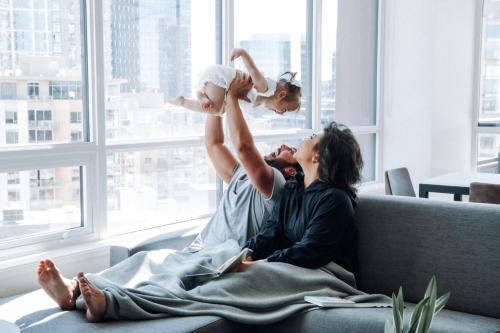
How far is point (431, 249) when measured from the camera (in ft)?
9.12

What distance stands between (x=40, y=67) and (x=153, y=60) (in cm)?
79

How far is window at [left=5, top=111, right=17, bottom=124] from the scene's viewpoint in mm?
3109

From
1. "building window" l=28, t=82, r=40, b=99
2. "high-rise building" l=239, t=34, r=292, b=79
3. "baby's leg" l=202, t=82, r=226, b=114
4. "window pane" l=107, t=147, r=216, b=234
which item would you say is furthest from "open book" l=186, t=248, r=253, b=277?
"high-rise building" l=239, t=34, r=292, b=79

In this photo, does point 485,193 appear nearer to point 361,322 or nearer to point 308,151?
point 308,151

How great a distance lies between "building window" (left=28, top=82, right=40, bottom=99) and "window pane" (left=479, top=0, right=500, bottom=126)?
4.43 m

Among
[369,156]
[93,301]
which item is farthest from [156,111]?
[369,156]

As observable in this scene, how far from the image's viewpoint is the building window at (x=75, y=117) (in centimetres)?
340

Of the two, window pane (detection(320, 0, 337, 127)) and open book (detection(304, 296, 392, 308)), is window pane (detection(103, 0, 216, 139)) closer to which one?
window pane (detection(320, 0, 337, 127))

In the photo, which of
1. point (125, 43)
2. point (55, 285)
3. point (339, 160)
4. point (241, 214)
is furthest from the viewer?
point (125, 43)

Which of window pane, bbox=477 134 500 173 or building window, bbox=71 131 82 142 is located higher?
building window, bbox=71 131 82 142

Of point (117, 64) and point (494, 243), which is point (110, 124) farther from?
point (494, 243)

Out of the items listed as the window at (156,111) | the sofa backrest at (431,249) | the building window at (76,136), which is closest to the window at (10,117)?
the building window at (76,136)

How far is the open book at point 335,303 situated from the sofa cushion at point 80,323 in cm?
28

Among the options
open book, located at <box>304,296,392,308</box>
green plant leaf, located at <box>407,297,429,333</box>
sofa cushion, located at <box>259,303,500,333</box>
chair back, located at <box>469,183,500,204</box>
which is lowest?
sofa cushion, located at <box>259,303,500,333</box>
